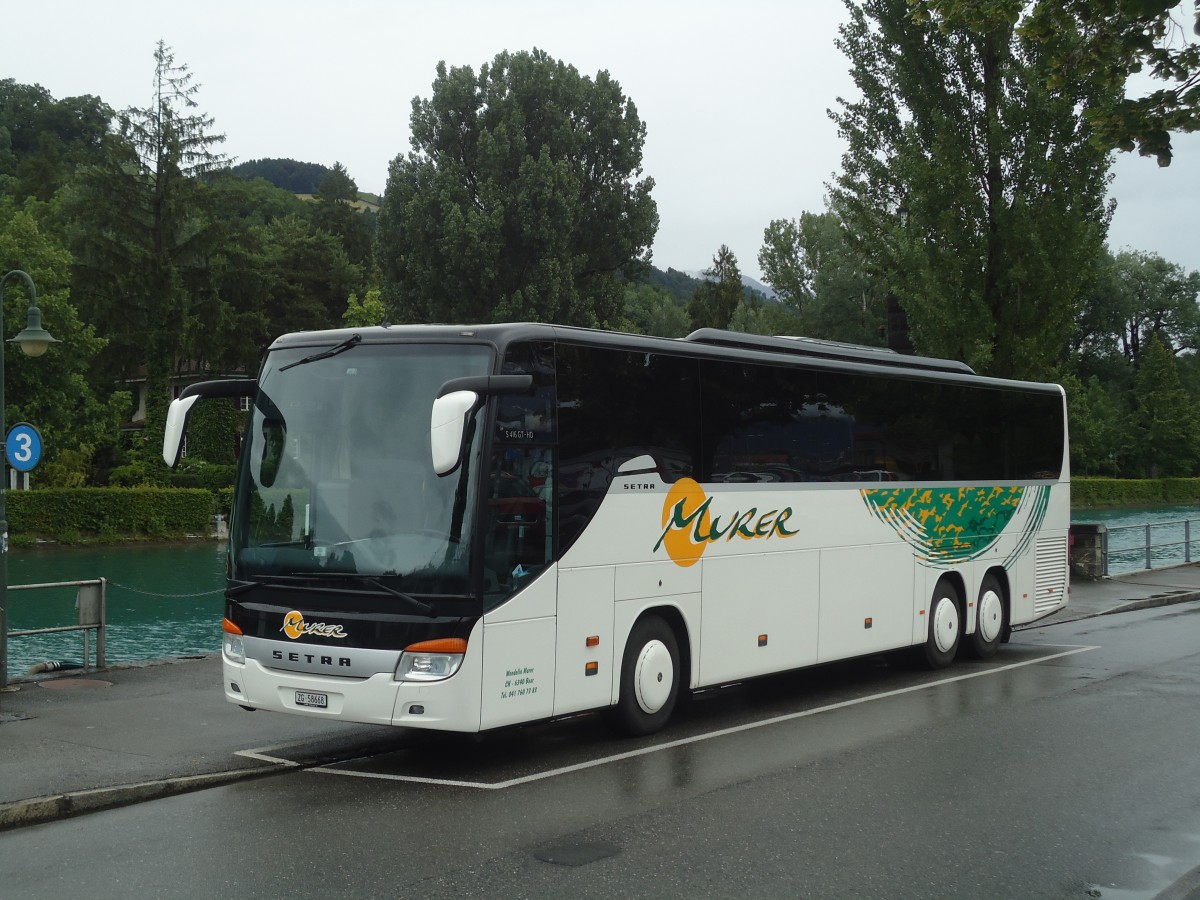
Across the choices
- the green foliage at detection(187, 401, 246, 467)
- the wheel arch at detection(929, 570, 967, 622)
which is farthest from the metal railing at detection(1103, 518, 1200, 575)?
the green foliage at detection(187, 401, 246, 467)

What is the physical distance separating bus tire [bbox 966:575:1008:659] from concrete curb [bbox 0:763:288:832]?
9.54 metres

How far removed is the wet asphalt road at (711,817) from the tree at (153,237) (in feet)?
173

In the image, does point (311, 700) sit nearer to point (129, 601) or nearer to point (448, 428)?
point (448, 428)

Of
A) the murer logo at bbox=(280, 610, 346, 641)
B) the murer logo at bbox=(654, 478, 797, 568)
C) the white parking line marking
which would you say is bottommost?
the white parking line marking

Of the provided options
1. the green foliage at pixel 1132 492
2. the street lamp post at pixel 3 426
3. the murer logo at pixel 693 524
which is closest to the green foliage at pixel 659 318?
the green foliage at pixel 1132 492

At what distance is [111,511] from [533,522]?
1690 inches

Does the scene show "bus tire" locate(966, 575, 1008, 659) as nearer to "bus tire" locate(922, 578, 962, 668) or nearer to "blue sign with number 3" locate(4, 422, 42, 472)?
"bus tire" locate(922, 578, 962, 668)

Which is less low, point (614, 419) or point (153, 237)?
point (153, 237)

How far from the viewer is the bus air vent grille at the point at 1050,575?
17281 millimetres

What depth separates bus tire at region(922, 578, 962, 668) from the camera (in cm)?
1511

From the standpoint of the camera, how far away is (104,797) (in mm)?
8539

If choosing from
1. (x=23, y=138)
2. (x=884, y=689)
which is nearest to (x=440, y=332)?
(x=884, y=689)

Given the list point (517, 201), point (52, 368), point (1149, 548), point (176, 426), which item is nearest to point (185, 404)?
point (176, 426)

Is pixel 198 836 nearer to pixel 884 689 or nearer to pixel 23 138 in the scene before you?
pixel 884 689
